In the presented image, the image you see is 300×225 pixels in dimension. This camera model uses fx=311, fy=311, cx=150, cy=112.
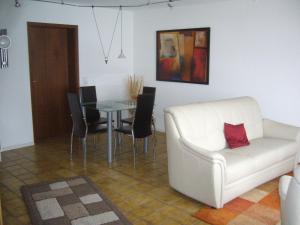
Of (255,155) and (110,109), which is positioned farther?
(110,109)

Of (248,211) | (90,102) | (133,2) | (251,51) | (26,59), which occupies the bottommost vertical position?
(248,211)

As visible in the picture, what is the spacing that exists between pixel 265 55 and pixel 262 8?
0.68 meters

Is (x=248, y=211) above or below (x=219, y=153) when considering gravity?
below

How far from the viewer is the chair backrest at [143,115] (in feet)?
13.6

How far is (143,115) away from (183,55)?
6.15ft

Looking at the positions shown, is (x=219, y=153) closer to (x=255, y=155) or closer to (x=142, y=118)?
(x=255, y=155)

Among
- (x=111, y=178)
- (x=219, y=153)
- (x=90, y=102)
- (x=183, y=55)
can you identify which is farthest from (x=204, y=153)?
(x=183, y=55)

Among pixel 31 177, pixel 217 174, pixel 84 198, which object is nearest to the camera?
pixel 217 174

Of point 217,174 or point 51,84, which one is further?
point 51,84

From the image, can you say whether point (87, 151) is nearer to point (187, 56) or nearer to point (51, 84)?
point (51, 84)

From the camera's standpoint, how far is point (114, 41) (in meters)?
6.16

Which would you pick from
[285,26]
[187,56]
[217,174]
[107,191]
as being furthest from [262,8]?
[107,191]

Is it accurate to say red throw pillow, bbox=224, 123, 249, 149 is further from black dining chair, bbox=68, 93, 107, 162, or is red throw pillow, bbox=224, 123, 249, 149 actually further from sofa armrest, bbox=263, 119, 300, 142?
black dining chair, bbox=68, 93, 107, 162

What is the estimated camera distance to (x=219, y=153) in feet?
11.0
